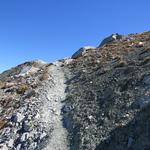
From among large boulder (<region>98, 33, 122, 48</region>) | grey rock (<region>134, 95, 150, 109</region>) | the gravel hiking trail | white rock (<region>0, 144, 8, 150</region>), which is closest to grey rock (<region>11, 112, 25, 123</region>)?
the gravel hiking trail

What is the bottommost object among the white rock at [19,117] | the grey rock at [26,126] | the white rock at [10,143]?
the white rock at [10,143]

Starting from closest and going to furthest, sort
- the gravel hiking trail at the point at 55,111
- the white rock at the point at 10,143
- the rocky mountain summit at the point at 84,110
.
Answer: the rocky mountain summit at the point at 84,110 → the gravel hiking trail at the point at 55,111 → the white rock at the point at 10,143

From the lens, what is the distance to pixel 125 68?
47.2 m

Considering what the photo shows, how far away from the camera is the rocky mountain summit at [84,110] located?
3153 centimetres

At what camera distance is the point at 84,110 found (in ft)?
127

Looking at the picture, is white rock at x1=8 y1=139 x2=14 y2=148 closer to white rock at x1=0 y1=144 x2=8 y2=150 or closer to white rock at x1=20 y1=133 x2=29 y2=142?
white rock at x1=0 y1=144 x2=8 y2=150

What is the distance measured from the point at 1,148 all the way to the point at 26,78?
2829 cm

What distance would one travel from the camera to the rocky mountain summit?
103 ft

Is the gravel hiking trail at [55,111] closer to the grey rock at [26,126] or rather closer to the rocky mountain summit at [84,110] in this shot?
the rocky mountain summit at [84,110]

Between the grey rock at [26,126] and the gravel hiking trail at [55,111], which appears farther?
the grey rock at [26,126]

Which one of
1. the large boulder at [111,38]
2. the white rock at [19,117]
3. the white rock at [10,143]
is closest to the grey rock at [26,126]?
the white rock at [19,117]

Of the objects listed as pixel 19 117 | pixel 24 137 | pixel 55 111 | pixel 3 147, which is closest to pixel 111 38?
pixel 55 111

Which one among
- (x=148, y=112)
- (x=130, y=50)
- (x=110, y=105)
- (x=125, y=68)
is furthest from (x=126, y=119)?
(x=130, y=50)

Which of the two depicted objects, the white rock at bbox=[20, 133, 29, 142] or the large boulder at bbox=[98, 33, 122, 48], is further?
the large boulder at bbox=[98, 33, 122, 48]
